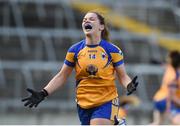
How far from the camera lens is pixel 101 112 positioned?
317 inches

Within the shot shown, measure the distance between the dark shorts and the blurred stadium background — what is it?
252 inches

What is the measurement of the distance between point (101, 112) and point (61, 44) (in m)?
10.3

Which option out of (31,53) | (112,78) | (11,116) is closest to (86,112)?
(112,78)

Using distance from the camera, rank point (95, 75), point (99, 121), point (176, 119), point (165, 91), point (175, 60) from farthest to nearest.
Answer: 1. point (165, 91)
2. point (176, 119)
3. point (175, 60)
4. point (95, 75)
5. point (99, 121)

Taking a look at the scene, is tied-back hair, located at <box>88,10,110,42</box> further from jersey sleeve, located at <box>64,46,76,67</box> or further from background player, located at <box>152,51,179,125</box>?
background player, located at <box>152,51,179,125</box>

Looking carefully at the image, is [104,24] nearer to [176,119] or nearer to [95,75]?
[95,75]

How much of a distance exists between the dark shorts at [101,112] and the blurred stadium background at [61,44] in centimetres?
639

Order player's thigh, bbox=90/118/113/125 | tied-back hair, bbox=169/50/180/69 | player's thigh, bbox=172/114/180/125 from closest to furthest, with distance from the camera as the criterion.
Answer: player's thigh, bbox=90/118/113/125 → tied-back hair, bbox=169/50/180/69 → player's thigh, bbox=172/114/180/125

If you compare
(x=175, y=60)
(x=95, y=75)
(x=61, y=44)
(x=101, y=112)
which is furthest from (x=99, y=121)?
(x=61, y=44)

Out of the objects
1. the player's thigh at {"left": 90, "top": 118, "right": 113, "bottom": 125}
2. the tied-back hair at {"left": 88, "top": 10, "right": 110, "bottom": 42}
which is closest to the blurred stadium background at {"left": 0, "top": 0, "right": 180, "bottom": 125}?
the tied-back hair at {"left": 88, "top": 10, "right": 110, "bottom": 42}

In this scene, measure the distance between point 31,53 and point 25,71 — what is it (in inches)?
77.6

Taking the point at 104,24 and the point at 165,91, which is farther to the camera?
the point at 165,91

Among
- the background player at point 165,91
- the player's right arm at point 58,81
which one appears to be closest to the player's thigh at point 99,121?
the player's right arm at point 58,81

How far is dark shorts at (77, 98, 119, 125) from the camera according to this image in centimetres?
805
